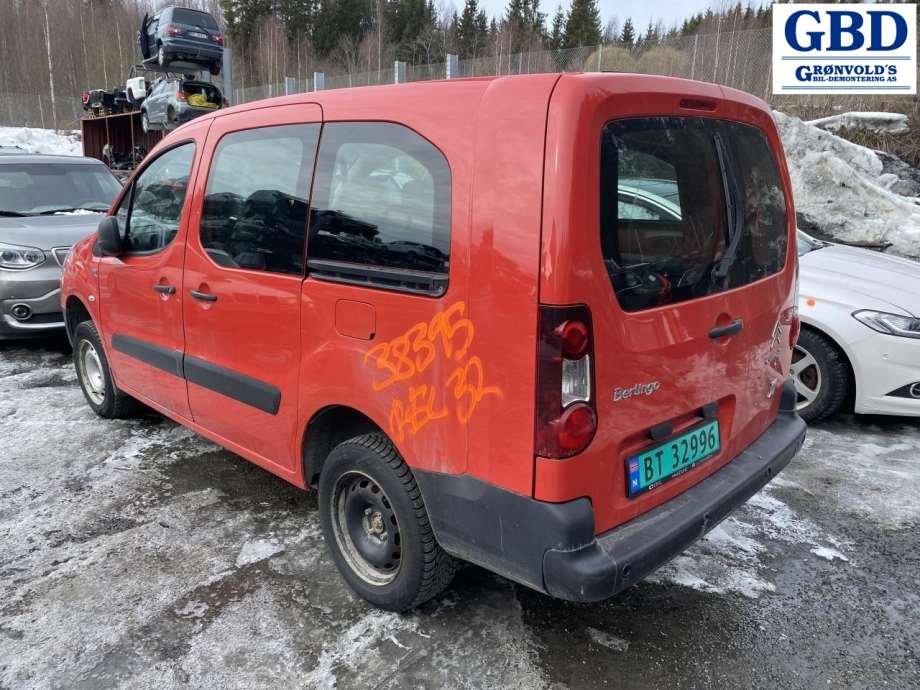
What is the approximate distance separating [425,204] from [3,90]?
147ft

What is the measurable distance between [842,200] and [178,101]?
11.8 meters

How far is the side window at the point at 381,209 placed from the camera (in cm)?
210

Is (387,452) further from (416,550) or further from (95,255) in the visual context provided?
(95,255)

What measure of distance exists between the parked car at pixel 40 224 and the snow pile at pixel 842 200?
8.15 metres

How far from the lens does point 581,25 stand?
4756 centimetres

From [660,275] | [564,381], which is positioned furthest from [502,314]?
[660,275]

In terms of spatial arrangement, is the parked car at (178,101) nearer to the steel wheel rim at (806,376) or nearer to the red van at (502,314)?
the red van at (502,314)

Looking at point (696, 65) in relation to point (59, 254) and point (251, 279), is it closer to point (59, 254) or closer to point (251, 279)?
point (59, 254)

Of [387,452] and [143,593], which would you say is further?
[143,593]

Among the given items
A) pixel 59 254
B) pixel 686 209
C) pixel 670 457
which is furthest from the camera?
pixel 59 254

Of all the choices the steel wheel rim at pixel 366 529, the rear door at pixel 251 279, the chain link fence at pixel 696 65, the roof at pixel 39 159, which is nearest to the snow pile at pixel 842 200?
the chain link fence at pixel 696 65

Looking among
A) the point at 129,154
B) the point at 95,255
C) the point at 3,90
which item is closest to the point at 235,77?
the point at 3,90

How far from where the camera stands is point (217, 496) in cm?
349

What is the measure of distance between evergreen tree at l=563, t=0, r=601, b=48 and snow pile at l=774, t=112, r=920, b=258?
41.4 m
